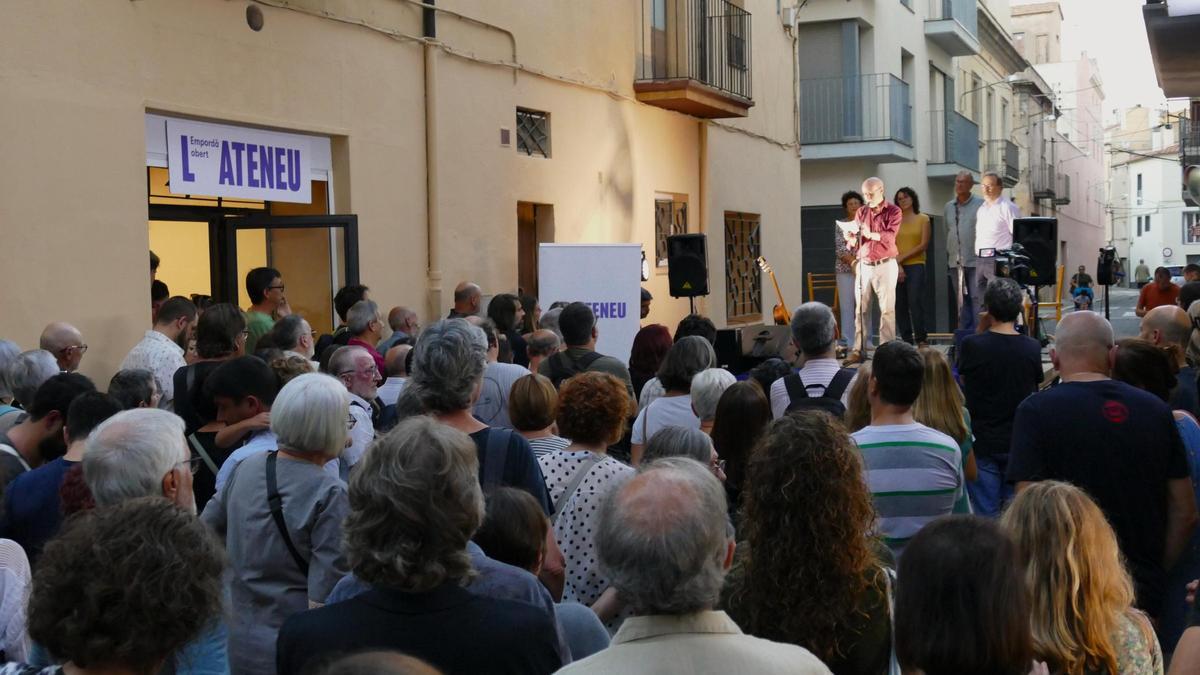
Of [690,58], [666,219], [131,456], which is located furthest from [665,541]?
[666,219]

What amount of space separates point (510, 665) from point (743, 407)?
2.65 metres

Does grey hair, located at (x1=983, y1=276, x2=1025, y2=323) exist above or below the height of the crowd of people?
above

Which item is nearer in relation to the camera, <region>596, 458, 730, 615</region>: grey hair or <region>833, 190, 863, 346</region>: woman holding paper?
<region>596, 458, 730, 615</region>: grey hair

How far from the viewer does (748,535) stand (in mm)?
3305

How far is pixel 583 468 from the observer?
4715mm

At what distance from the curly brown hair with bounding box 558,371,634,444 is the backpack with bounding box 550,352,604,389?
2.60m

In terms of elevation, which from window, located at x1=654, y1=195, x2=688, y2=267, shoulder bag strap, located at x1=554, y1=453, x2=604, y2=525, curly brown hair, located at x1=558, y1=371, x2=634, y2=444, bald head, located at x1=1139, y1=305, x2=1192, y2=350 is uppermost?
window, located at x1=654, y1=195, x2=688, y2=267

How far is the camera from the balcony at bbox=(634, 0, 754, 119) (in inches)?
644

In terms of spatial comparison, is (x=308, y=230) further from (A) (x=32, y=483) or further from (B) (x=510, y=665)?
(B) (x=510, y=665)

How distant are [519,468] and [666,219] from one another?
1338 cm

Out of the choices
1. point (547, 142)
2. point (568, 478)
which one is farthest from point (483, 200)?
point (568, 478)

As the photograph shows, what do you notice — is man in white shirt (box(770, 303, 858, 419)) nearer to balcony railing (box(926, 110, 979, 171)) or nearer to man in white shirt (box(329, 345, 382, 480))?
man in white shirt (box(329, 345, 382, 480))

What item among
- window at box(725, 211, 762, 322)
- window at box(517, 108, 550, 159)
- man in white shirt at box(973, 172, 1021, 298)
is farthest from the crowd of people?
window at box(725, 211, 762, 322)

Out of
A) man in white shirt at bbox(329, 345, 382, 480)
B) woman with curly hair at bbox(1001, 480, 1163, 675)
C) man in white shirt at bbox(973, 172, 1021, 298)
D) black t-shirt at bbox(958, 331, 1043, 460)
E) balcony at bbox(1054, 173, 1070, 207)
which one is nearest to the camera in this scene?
woman with curly hair at bbox(1001, 480, 1163, 675)
